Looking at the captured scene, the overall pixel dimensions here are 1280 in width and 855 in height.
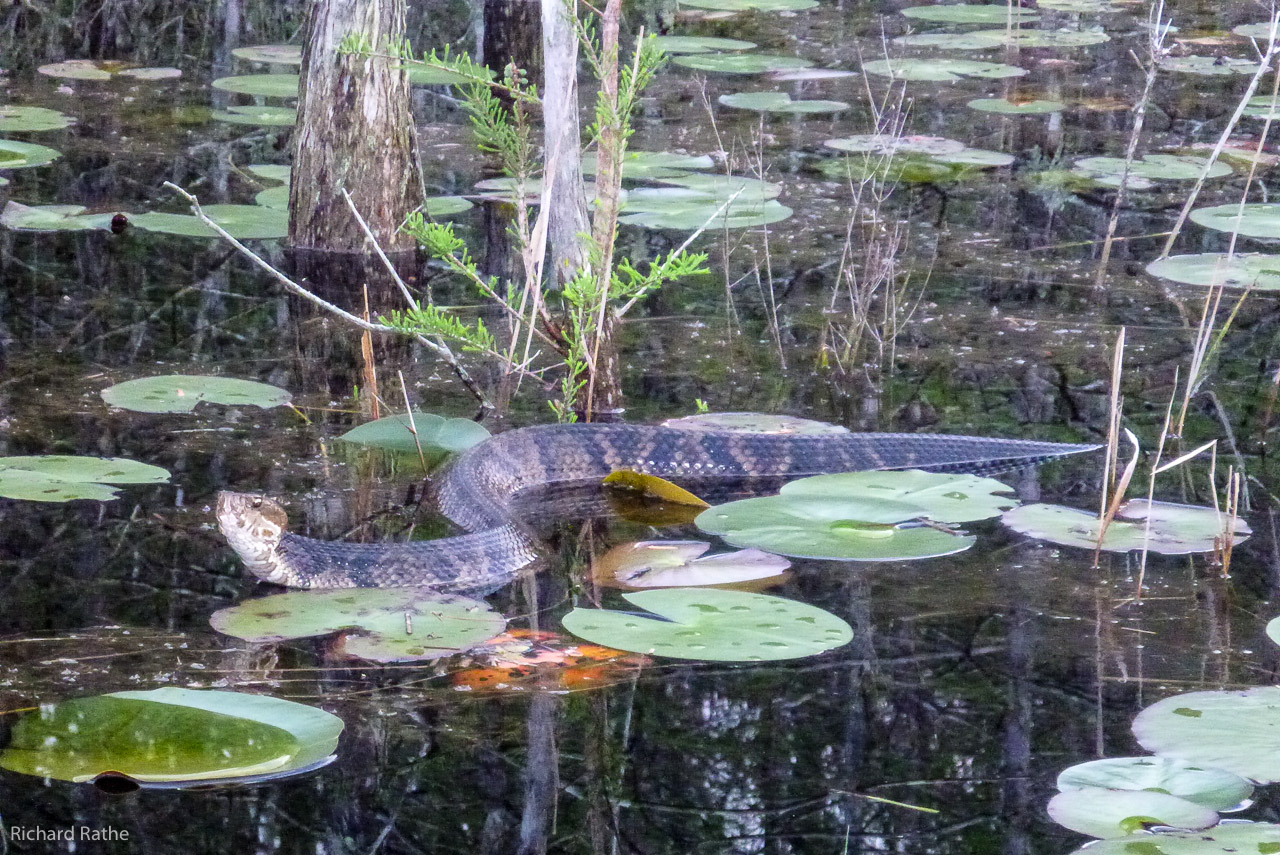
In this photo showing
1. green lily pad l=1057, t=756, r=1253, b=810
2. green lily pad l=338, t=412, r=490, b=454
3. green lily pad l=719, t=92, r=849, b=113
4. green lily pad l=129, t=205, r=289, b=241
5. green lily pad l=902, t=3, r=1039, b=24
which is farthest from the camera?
green lily pad l=902, t=3, r=1039, b=24

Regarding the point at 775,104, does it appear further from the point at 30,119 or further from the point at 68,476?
the point at 68,476

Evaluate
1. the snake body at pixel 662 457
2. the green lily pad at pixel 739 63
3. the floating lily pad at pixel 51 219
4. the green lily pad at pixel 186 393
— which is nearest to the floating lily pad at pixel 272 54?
the green lily pad at pixel 739 63

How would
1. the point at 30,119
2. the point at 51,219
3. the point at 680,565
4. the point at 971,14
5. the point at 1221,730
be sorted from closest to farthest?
the point at 1221,730 < the point at 680,565 < the point at 51,219 < the point at 30,119 < the point at 971,14

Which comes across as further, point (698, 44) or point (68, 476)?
point (698, 44)

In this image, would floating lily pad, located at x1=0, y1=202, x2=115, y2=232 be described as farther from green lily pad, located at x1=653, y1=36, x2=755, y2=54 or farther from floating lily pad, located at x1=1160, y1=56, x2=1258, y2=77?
floating lily pad, located at x1=1160, y1=56, x2=1258, y2=77

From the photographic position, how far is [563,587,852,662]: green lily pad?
11.6 ft

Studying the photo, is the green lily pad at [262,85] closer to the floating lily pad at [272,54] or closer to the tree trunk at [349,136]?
the floating lily pad at [272,54]

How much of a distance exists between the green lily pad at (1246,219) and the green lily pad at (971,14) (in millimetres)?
5153

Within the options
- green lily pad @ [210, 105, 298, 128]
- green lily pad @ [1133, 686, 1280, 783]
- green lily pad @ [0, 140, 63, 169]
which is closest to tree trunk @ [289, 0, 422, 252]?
green lily pad @ [0, 140, 63, 169]

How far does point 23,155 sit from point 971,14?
7.63 meters

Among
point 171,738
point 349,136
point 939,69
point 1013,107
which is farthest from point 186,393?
point 939,69

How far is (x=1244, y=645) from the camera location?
379 centimetres

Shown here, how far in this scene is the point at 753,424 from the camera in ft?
17.3

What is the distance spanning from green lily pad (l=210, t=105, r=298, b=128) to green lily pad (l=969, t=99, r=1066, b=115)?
14.0 ft
